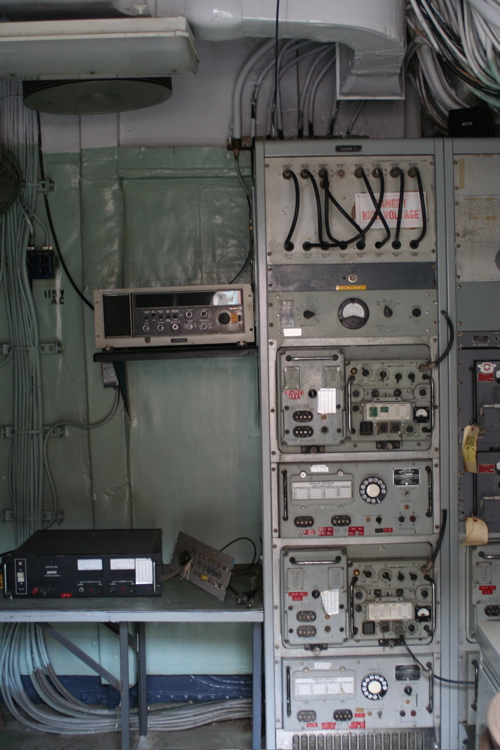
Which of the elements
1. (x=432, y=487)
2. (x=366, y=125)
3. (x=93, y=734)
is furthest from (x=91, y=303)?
(x=93, y=734)

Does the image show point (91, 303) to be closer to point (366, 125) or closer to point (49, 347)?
point (49, 347)

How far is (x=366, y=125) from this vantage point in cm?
320

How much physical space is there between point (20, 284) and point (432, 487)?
222 cm

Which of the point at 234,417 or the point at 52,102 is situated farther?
the point at 234,417

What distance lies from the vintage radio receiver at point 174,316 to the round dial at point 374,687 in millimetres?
1556

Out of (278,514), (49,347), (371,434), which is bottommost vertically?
(278,514)

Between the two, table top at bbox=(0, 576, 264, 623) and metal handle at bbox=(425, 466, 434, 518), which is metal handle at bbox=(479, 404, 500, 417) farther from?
table top at bbox=(0, 576, 264, 623)

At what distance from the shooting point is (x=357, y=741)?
8.80 feet

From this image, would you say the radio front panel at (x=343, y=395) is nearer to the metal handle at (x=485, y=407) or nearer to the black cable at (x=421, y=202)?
the metal handle at (x=485, y=407)

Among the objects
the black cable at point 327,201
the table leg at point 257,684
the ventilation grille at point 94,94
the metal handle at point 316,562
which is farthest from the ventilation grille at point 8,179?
the table leg at point 257,684

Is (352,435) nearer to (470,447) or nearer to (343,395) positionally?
(343,395)

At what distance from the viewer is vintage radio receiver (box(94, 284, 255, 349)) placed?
8.93 feet

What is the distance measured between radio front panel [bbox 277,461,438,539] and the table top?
0.39 metres

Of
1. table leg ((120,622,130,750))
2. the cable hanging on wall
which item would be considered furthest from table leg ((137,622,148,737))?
the cable hanging on wall
